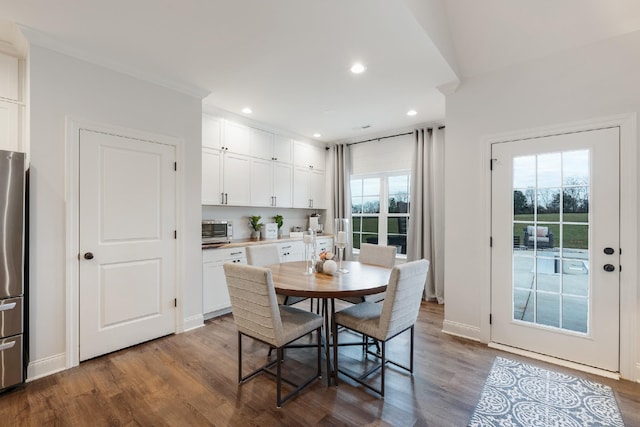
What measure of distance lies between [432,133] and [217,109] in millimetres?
3038

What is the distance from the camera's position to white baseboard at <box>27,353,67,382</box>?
228 centimetres

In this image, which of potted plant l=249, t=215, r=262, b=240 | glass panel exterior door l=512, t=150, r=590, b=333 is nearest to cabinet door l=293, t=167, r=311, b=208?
potted plant l=249, t=215, r=262, b=240

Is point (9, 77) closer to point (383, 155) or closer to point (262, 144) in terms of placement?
point (262, 144)

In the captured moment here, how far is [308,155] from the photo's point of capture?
531cm

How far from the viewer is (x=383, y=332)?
79.4 inches

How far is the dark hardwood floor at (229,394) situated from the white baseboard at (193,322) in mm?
429

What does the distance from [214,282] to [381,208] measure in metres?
2.94

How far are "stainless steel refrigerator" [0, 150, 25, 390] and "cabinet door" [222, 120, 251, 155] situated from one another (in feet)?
7.25

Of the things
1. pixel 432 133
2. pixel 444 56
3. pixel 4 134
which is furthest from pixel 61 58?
→ pixel 432 133

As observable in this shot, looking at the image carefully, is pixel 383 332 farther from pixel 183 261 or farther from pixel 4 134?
pixel 4 134

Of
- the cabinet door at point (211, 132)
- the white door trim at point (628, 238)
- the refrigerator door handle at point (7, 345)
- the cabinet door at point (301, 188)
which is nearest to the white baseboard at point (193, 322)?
the refrigerator door handle at point (7, 345)

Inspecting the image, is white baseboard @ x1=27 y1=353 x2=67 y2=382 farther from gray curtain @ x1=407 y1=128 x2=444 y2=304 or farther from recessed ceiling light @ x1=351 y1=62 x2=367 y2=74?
gray curtain @ x1=407 y1=128 x2=444 y2=304

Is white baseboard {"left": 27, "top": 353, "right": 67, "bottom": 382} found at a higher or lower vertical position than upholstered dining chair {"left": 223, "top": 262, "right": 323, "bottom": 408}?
lower

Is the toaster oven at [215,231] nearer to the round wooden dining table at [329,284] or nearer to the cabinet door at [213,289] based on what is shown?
the cabinet door at [213,289]
